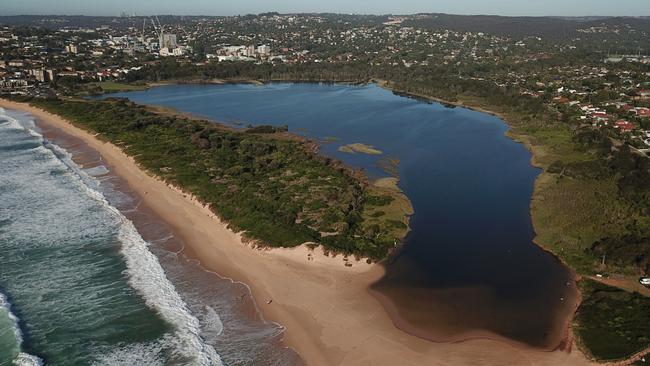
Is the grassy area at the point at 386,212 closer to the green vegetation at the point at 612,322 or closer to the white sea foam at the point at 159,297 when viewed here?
the green vegetation at the point at 612,322

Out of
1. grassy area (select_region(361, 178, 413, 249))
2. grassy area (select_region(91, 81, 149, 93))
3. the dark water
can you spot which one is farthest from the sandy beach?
grassy area (select_region(91, 81, 149, 93))

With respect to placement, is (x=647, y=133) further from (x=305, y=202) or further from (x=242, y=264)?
(x=242, y=264)

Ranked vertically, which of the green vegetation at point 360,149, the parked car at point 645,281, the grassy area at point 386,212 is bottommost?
the parked car at point 645,281

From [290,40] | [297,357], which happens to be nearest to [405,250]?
[297,357]

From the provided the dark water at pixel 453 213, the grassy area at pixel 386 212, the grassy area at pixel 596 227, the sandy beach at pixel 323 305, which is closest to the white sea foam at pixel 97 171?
the sandy beach at pixel 323 305

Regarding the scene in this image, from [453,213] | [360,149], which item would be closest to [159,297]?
[453,213]

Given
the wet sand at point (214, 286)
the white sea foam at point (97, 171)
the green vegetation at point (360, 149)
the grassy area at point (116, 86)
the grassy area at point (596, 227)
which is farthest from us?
the grassy area at point (116, 86)

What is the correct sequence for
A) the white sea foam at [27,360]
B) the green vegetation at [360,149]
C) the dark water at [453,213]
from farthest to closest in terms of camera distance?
the green vegetation at [360,149] → the dark water at [453,213] → the white sea foam at [27,360]

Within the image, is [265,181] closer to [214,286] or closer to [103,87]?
[214,286]
